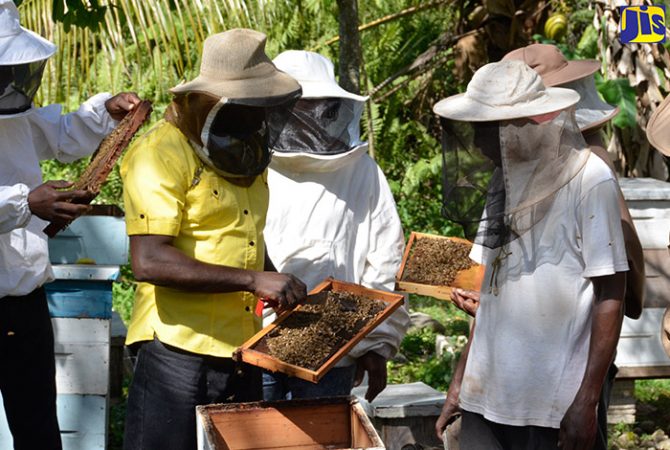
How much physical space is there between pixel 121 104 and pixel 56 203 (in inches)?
27.2

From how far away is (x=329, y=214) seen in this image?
3.44 meters

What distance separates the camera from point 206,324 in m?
2.82

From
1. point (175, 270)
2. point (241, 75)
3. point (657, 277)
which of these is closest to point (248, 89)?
point (241, 75)

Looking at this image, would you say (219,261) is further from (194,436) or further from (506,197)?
(506,197)

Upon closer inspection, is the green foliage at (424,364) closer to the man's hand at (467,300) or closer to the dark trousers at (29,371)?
the man's hand at (467,300)

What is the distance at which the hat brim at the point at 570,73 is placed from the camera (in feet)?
10.8

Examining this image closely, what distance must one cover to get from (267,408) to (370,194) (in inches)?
41.3

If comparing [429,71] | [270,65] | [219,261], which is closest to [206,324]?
[219,261]

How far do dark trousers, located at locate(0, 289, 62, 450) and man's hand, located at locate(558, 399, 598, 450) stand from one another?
192 centimetres

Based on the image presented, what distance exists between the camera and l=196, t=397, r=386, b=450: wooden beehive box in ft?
8.81

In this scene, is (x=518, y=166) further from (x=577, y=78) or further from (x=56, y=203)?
(x=56, y=203)

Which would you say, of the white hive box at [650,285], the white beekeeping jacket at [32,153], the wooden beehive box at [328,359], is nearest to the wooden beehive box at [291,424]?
the wooden beehive box at [328,359]

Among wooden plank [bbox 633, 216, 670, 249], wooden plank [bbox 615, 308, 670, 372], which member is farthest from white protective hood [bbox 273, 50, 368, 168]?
wooden plank [bbox 615, 308, 670, 372]

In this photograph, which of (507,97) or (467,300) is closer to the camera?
(507,97)
